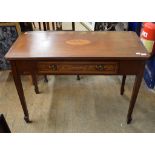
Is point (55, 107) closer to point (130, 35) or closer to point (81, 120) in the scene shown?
point (81, 120)

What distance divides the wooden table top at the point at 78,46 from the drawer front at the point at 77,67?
55mm

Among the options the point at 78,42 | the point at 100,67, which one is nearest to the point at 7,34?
the point at 78,42

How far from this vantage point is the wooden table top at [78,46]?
113cm

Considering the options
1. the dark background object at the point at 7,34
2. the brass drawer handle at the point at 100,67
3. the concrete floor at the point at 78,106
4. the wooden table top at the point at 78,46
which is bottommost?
the concrete floor at the point at 78,106

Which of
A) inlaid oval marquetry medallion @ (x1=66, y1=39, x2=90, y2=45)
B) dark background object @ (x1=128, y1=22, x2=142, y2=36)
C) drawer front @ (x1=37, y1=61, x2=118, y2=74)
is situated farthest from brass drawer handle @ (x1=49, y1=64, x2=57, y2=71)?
dark background object @ (x1=128, y1=22, x2=142, y2=36)

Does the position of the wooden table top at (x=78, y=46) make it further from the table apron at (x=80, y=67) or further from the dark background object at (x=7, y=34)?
the dark background object at (x=7, y=34)

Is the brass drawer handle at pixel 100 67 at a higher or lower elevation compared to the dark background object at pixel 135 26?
higher

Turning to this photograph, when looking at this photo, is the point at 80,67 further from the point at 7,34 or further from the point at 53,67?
the point at 7,34

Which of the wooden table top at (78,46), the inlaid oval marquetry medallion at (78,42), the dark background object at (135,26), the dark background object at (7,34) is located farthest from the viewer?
the dark background object at (135,26)

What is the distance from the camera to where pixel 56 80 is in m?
2.07

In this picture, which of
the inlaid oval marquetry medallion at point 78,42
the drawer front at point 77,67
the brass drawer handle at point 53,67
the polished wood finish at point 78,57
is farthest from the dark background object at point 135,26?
the brass drawer handle at point 53,67

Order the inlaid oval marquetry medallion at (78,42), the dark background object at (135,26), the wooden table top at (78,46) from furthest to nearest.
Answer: the dark background object at (135,26) < the inlaid oval marquetry medallion at (78,42) < the wooden table top at (78,46)

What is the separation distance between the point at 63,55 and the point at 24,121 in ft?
2.46

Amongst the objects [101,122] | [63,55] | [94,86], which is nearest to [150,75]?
[94,86]
